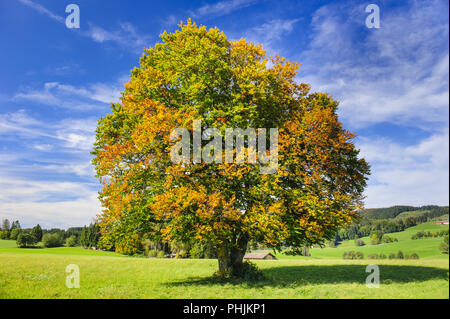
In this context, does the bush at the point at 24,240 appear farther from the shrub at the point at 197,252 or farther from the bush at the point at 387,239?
the bush at the point at 387,239

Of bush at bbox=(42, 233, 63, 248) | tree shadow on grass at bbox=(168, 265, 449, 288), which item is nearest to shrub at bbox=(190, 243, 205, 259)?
tree shadow on grass at bbox=(168, 265, 449, 288)

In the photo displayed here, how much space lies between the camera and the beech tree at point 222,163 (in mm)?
16891

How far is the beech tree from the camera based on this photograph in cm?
1689

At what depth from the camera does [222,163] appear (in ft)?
57.7

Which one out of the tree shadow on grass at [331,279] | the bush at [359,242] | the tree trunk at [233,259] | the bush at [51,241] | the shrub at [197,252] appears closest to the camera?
the tree shadow on grass at [331,279]

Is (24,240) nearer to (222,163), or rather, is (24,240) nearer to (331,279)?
(222,163)

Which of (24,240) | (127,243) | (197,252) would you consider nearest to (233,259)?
(127,243)

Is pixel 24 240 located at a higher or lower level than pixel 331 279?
lower

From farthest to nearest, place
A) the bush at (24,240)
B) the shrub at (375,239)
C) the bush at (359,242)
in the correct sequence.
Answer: the bush at (359,242), the bush at (24,240), the shrub at (375,239)

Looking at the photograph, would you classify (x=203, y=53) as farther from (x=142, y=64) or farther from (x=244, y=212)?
(x=244, y=212)

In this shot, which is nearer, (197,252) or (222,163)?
(222,163)

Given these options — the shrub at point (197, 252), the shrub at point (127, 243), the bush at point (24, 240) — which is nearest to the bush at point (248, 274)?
the shrub at point (127, 243)

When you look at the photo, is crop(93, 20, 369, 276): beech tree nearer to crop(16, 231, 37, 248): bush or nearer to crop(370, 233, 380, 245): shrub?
crop(370, 233, 380, 245): shrub
